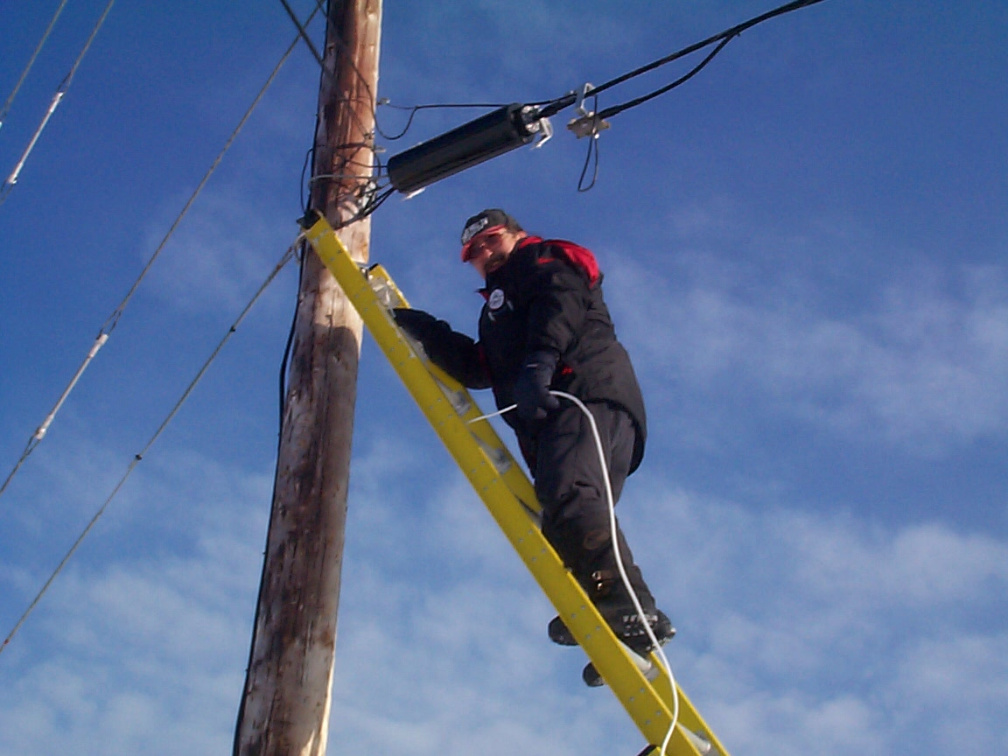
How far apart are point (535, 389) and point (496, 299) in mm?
659

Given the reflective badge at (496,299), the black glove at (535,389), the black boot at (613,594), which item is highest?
the reflective badge at (496,299)

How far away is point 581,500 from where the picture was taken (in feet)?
11.1

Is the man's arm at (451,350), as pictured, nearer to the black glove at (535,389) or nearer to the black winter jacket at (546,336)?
the black winter jacket at (546,336)

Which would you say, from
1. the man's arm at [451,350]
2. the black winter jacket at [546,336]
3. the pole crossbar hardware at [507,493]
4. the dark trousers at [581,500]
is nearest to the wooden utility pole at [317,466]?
the pole crossbar hardware at [507,493]

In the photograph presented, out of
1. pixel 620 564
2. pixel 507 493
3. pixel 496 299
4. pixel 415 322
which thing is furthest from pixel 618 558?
pixel 415 322

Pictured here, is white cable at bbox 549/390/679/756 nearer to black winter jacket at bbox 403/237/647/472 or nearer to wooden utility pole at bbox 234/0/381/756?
black winter jacket at bbox 403/237/647/472

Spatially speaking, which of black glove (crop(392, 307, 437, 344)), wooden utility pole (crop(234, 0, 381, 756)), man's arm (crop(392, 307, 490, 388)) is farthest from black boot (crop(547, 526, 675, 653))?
black glove (crop(392, 307, 437, 344))

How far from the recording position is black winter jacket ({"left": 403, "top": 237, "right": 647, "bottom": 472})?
12.3ft

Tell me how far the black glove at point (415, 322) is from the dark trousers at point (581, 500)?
0.90 meters

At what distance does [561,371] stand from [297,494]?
1204 millimetres

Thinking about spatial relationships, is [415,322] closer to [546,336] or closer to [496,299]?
[496,299]

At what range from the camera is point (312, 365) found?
450cm

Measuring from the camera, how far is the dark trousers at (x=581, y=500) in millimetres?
3324

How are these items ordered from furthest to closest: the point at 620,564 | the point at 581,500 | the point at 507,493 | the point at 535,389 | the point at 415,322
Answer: the point at 415,322, the point at 507,493, the point at 535,389, the point at 581,500, the point at 620,564
